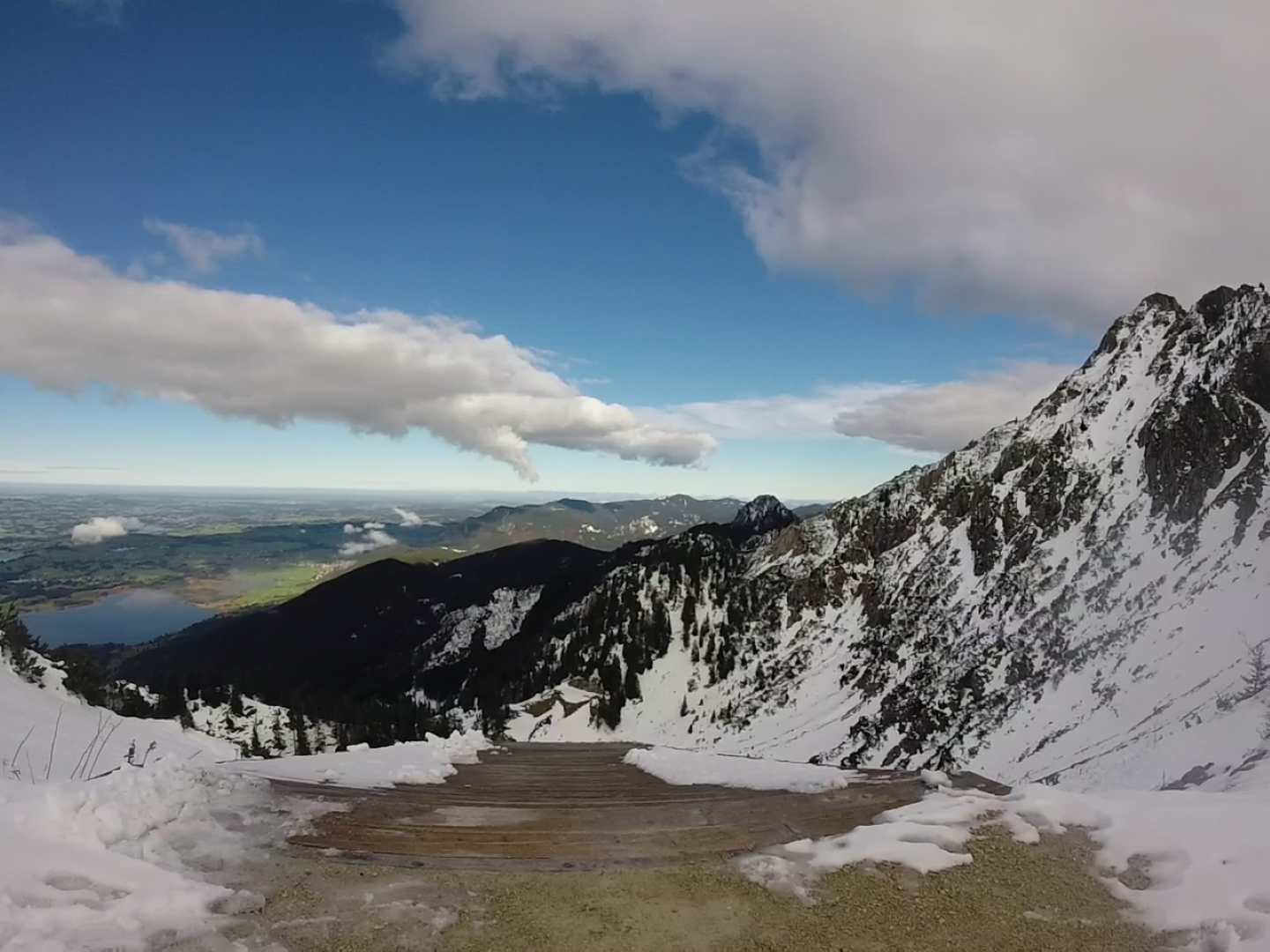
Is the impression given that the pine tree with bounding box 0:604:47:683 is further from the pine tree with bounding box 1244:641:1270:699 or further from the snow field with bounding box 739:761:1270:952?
the pine tree with bounding box 1244:641:1270:699

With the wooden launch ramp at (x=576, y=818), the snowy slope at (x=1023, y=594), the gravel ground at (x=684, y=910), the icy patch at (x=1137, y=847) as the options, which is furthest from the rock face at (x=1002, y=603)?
the gravel ground at (x=684, y=910)

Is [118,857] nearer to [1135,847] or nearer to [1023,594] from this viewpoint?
[1135,847]

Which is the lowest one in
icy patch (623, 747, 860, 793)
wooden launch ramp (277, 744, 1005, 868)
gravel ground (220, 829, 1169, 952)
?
icy patch (623, 747, 860, 793)

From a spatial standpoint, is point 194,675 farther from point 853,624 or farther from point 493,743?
point 853,624

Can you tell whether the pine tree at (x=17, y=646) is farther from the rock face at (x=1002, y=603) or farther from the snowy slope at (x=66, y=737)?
the rock face at (x=1002, y=603)

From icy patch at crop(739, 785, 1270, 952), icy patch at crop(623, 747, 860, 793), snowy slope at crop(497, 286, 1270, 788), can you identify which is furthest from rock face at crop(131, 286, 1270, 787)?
icy patch at crop(739, 785, 1270, 952)
